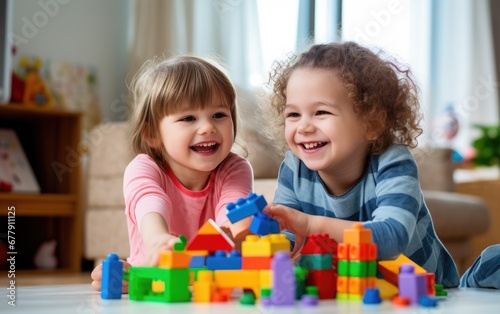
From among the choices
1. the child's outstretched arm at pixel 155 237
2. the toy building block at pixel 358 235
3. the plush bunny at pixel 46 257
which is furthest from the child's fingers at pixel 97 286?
the plush bunny at pixel 46 257

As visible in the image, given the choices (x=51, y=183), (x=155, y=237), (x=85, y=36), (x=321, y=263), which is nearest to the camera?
(x=321, y=263)

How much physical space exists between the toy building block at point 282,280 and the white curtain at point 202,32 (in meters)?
2.85

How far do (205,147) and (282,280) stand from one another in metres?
0.50

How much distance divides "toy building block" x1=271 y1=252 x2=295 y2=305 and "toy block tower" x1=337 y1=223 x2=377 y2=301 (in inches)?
4.3

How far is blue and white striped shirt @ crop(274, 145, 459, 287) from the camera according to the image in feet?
3.55

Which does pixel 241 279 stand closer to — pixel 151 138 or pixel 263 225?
pixel 263 225

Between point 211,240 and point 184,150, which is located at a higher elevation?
point 184,150

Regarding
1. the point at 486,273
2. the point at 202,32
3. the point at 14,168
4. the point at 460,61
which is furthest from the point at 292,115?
the point at 460,61

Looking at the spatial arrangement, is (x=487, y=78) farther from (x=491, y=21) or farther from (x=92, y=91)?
(x=92, y=91)

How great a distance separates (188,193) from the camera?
1.35 metres

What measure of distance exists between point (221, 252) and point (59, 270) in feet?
8.03

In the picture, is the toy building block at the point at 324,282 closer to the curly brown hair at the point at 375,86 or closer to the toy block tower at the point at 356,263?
the toy block tower at the point at 356,263

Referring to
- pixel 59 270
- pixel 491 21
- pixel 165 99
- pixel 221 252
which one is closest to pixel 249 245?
pixel 221 252

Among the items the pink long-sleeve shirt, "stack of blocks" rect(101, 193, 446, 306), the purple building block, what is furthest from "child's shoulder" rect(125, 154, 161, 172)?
the purple building block
